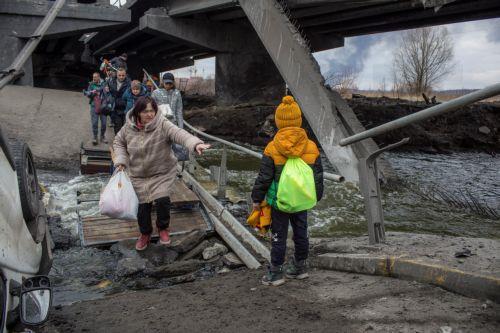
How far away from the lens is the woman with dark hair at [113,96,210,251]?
485 cm

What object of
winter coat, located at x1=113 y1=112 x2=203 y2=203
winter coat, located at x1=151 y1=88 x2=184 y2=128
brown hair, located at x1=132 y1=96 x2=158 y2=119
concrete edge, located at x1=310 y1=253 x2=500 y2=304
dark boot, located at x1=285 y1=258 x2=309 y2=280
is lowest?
dark boot, located at x1=285 y1=258 x2=309 y2=280

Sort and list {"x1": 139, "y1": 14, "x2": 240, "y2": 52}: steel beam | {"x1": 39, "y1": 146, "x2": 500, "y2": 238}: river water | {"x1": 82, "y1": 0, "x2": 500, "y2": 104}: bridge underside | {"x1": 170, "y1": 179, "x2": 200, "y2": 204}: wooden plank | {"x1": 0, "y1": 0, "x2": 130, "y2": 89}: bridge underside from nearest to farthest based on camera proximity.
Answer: {"x1": 170, "y1": 179, "x2": 200, "y2": 204}: wooden plank
{"x1": 39, "y1": 146, "x2": 500, "y2": 238}: river water
{"x1": 82, "y1": 0, "x2": 500, "y2": 104}: bridge underside
{"x1": 0, "y1": 0, "x2": 130, "y2": 89}: bridge underside
{"x1": 139, "y1": 14, "x2": 240, "y2": 52}: steel beam

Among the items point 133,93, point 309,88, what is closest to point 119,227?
point 133,93

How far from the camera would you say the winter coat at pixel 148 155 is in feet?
16.0

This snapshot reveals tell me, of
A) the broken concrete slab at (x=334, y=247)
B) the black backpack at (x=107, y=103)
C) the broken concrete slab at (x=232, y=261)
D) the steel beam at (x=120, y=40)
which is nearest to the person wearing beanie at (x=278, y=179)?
the broken concrete slab at (x=334, y=247)

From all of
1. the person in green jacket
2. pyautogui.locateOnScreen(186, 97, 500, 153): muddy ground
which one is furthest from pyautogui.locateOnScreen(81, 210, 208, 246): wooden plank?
pyautogui.locateOnScreen(186, 97, 500, 153): muddy ground

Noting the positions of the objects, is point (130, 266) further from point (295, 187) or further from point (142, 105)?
point (295, 187)

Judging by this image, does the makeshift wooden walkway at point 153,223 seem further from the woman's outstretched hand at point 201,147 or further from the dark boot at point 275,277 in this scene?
the dark boot at point 275,277

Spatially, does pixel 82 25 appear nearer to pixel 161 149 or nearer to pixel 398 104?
pixel 398 104

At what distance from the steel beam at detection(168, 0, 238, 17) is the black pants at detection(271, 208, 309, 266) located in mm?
13845

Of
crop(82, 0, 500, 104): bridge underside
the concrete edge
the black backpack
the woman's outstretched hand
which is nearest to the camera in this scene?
the concrete edge

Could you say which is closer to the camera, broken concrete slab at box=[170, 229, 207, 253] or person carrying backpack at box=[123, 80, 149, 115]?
broken concrete slab at box=[170, 229, 207, 253]

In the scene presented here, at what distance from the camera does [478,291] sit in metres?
2.91

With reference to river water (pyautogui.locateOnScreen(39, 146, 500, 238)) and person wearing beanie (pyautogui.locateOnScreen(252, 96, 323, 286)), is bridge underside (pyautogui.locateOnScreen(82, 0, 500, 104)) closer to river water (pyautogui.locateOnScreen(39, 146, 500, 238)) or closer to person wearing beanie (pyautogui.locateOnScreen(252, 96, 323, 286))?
river water (pyautogui.locateOnScreen(39, 146, 500, 238))
